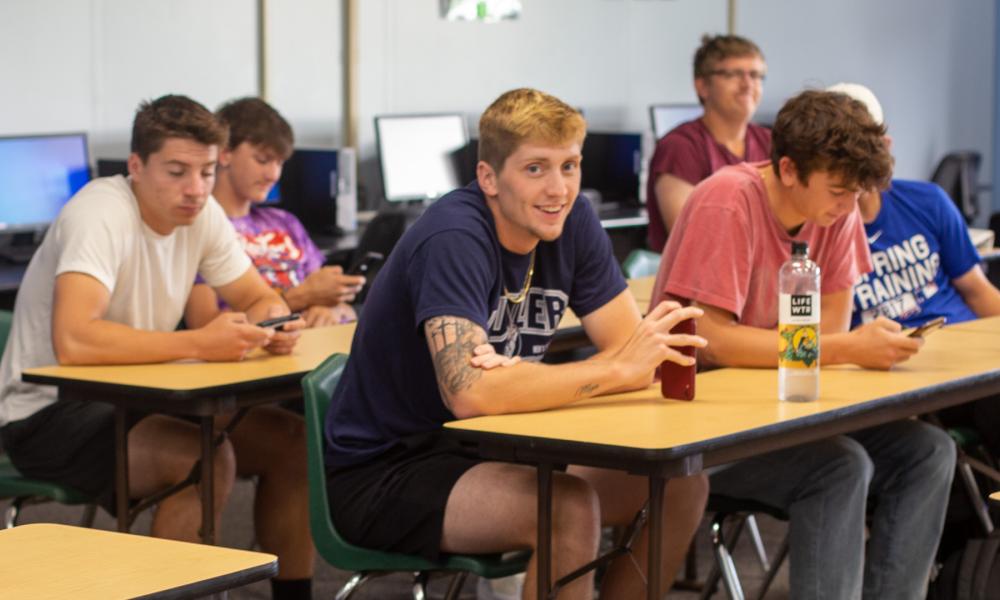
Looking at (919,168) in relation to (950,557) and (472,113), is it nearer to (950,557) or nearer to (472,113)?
(472,113)

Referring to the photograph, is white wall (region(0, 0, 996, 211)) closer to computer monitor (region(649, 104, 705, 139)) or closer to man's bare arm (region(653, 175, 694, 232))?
computer monitor (region(649, 104, 705, 139))

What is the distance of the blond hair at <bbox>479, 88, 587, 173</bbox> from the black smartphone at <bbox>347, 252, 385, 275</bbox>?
5.63 feet

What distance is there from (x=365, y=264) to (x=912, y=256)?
188 centimetres

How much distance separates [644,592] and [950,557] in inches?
32.0

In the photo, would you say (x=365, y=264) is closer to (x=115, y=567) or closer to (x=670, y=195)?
(x=670, y=195)

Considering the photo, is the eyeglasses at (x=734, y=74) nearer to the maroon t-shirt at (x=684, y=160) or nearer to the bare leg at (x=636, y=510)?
the maroon t-shirt at (x=684, y=160)

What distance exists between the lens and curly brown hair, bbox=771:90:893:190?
299 cm

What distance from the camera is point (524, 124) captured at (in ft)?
9.05

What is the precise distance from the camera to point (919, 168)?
1017cm

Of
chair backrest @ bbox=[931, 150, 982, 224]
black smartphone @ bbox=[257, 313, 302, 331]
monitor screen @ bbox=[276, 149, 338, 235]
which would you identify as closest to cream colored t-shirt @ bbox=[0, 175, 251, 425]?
black smartphone @ bbox=[257, 313, 302, 331]

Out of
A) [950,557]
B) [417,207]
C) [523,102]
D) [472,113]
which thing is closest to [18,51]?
[417,207]

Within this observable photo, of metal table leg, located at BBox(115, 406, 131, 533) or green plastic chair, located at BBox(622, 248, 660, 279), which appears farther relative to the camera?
green plastic chair, located at BBox(622, 248, 660, 279)

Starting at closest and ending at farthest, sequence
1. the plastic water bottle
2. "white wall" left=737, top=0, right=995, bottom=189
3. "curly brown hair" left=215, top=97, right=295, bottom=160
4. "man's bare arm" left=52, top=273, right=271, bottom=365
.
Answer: the plastic water bottle < "man's bare arm" left=52, top=273, right=271, bottom=365 < "curly brown hair" left=215, top=97, right=295, bottom=160 < "white wall" left=737, top=0, right=995, bottom=189

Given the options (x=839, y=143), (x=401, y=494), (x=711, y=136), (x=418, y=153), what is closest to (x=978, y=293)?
(x=839, y=143)
